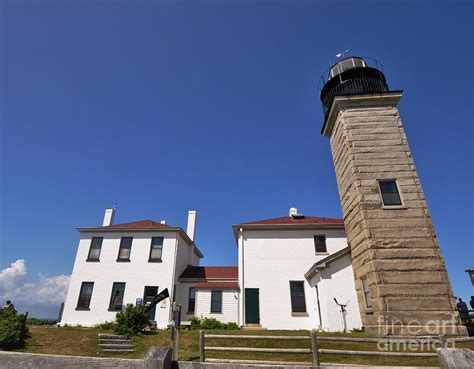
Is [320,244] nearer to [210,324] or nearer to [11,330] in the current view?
[210,324]

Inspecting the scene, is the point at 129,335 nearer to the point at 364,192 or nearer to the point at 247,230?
the point at 247,230

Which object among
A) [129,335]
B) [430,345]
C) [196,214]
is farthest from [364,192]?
[196,214]

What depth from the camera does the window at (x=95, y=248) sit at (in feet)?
69.0

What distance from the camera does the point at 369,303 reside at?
12922 mm

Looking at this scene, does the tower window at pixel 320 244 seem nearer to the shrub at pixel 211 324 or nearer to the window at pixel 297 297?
the window at pixel 297 297

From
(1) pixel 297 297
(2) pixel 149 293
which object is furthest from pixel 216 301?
(1) pixel 297 297

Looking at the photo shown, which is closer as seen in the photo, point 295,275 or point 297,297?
point 297,297

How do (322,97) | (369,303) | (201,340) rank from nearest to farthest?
(201,340)
(369,303)
(322,97)

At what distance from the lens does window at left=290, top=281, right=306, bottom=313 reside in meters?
17.8

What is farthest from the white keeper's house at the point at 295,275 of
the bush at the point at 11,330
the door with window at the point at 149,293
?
the bush at the point at 11,330

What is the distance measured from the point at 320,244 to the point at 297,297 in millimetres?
4162

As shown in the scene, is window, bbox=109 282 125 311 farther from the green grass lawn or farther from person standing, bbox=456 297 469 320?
person standing, bbox=456 297 469 320

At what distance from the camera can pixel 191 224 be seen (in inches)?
995

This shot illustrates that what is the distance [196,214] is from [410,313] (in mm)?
18402
